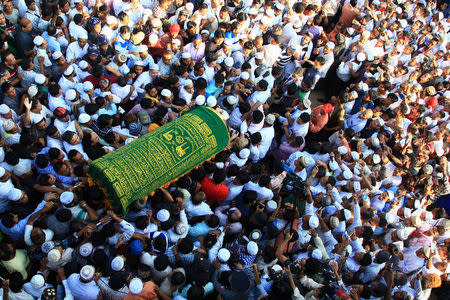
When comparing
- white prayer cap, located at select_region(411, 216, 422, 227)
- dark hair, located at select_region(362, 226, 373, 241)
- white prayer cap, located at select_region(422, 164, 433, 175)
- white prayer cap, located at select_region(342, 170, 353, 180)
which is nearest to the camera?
dark hair, located at select_region(362, 226, 373, 241)

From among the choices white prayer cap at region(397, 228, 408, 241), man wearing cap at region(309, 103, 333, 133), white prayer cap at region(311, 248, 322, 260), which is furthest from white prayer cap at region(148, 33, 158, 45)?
white prayer cap at region(397, 228, 408, 241)

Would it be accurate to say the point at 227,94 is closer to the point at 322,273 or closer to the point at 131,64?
the point at 131,64

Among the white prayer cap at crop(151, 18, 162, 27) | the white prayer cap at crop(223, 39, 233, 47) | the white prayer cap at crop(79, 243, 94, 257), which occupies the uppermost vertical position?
the white prayer cap at crop(151, 18, 162, 27)

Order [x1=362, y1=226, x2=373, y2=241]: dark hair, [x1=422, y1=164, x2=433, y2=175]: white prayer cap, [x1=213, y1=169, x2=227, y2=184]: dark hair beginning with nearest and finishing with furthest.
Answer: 1. [x1=213, y1=169, x2=227, y2=184]: dark hair
2. [x1=362, y1=226, x2=373, y2=241]: dark hair
3. [x1=422, y1=164, x2=433, y2=175]: white prayer cap

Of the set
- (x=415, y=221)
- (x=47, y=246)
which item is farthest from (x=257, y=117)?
(x=47, y=246)

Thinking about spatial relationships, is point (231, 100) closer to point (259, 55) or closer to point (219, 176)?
Answer: point (259, 55)

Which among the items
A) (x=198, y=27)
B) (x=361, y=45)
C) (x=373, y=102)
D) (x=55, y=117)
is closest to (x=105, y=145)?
(x=55, y=117)

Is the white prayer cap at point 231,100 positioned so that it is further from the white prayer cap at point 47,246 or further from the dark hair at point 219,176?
the white prayer cap at point 47,246

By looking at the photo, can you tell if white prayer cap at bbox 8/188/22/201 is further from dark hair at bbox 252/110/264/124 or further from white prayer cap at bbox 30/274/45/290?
dark hair at bbox 252/110/264/124
